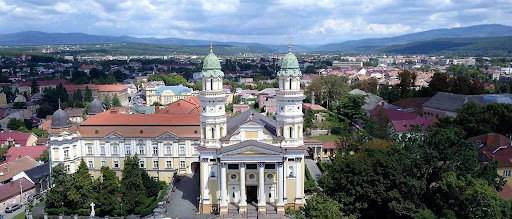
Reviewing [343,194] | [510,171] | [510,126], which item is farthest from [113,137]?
[510,126]

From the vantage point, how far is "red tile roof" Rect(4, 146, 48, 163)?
176 feet

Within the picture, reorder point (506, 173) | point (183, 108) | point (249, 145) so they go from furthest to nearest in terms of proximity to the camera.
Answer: point (183, 108) → point (506, 173) → point (249, 145)

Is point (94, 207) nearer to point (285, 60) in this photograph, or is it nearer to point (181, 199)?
point (181, 199)

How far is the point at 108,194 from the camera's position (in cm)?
3722

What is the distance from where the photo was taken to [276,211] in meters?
36.9

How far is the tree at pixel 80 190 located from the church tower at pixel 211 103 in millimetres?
11315

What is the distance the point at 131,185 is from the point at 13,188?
14.2 m

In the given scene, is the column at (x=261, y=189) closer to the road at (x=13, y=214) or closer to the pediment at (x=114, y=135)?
the pediment at (x=114, y=135)

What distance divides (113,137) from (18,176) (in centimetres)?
1049

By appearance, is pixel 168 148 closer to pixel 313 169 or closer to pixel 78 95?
pixel 313 169

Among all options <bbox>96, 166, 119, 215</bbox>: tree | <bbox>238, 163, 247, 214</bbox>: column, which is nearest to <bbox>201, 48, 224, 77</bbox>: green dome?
<bbox>238, 163, 247, 214</bbox>: column

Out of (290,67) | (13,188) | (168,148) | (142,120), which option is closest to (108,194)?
(168,148)

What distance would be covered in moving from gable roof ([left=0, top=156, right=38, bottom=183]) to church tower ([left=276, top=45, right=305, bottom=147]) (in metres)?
30.9

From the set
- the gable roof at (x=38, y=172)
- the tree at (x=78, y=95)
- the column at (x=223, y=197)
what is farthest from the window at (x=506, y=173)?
the tree at (x=78, y=95)
